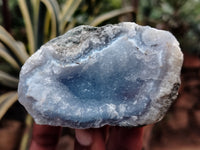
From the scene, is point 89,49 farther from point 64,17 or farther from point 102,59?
point 64,17

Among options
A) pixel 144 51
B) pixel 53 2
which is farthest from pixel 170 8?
pixel 144 51

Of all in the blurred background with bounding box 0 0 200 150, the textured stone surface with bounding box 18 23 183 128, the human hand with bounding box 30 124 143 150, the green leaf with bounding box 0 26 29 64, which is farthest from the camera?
the blurred background with bounding box 0 0 200 150

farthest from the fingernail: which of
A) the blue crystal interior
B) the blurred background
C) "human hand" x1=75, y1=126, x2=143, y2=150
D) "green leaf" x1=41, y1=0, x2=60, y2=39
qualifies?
"green leaf" x1=41, y1=0, x2=60, y2=39

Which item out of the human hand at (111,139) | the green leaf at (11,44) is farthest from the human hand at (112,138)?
the green leaf at (11,44)

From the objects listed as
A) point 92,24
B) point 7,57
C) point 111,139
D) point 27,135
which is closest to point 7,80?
point 7,57

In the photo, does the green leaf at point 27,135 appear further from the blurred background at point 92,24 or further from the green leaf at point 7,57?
the green leaf at point 7,57

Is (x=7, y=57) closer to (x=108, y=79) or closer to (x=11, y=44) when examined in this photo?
(x=11, y=44)

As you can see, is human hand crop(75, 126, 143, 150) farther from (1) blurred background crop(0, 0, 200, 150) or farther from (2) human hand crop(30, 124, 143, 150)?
(1) blurred background crop(0, 0, 200, 150)
